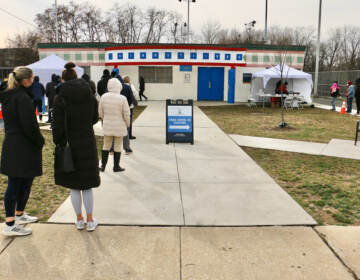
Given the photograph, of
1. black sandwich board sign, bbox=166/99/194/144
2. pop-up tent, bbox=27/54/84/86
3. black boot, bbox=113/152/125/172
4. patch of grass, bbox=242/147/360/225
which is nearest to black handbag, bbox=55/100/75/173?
black boot, bbox=113/152/125/172

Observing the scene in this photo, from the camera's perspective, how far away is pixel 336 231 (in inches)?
161

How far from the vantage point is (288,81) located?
73.5ft

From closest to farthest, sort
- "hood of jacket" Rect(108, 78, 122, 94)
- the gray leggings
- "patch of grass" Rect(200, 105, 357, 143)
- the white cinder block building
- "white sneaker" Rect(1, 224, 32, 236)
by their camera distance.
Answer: "white sneaker" Rect(1, 224, 32, 236) → the gray leggings → "hood of jacket" Rect(108, 78, 122, 94) → "patch of grass" Rect(200, 105, 357, 143) → the white cinder block building

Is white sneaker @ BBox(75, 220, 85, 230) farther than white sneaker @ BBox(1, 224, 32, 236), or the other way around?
white sneaker @ BBox(75, 220, 85, 230)

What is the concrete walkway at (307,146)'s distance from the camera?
8.48m

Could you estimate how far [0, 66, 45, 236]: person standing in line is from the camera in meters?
3.68

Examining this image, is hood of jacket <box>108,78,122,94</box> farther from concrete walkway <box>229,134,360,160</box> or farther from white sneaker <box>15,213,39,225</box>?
concrete walkway <box>229,134,360,160</box>

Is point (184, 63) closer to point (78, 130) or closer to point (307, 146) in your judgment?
point (307, 146)

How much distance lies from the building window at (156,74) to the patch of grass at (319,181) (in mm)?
16744

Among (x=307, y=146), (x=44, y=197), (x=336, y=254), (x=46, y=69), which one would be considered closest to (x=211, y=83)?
(x=46, y=69)

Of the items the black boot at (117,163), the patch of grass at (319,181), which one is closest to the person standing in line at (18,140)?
the black boot at (117,163)

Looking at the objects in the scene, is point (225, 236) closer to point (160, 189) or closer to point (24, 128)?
point (160, 189)

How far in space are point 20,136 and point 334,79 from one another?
98.6 feet

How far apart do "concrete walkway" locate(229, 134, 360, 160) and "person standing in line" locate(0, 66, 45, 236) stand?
6.48 metres
